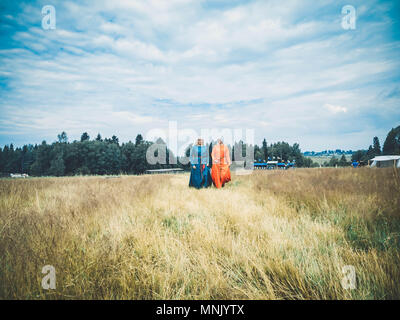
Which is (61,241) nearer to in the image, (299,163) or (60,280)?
(60,280)

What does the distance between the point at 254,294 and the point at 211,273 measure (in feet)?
1.34

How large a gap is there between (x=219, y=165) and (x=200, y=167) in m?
1.00

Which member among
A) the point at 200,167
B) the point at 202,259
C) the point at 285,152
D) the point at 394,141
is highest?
the point at 285,152

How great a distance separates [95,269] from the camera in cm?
170

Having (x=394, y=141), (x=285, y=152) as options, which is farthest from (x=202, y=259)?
(x=285, y=152)

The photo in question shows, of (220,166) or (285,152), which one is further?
(285,152)

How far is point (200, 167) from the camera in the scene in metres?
9.08

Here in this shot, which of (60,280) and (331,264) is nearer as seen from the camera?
(60,280)

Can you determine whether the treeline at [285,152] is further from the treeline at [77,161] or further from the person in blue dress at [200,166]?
the person in blue dress at [200,166]

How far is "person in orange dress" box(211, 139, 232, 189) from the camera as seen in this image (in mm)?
8992

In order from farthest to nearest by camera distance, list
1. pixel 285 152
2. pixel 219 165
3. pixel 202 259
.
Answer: pixel 285 152 < pixel 219 165 < pixel 202 259

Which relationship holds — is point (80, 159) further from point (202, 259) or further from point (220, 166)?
point (202, 259)

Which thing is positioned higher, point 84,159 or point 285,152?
point 285,152
